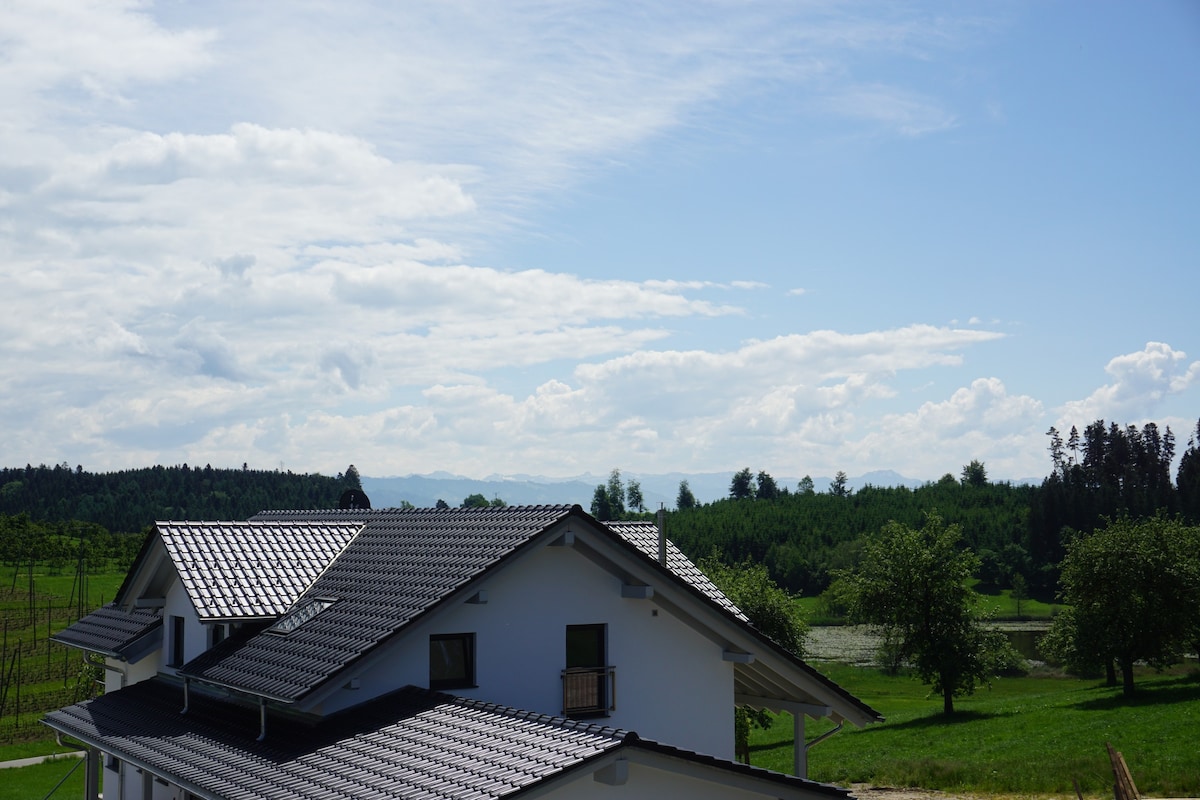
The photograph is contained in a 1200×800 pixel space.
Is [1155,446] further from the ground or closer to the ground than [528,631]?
further from the ground

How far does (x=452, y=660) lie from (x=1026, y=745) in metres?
24.1

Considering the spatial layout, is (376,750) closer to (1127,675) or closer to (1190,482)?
(1127,675)

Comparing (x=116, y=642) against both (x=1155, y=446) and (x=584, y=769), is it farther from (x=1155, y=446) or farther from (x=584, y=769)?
(x=1155, y=446)

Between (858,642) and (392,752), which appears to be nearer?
(392,752)

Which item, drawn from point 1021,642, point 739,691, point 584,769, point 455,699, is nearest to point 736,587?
point 739,691

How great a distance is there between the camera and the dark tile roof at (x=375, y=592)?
523 inches

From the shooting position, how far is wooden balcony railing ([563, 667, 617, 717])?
14.8 m

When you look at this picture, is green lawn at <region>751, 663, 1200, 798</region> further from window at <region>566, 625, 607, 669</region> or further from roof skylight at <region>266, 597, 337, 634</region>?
roof skylight at <region>266, 597, 337, 634</region>

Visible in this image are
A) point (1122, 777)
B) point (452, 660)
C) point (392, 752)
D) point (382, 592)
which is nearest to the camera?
point (392, 752)

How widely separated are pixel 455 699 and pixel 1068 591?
128 ft

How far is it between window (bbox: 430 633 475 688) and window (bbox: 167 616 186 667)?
6.57 m

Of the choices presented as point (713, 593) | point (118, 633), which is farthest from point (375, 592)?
point (118, 633)

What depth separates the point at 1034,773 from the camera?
88.3ft

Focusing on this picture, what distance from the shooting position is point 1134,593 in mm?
41781
